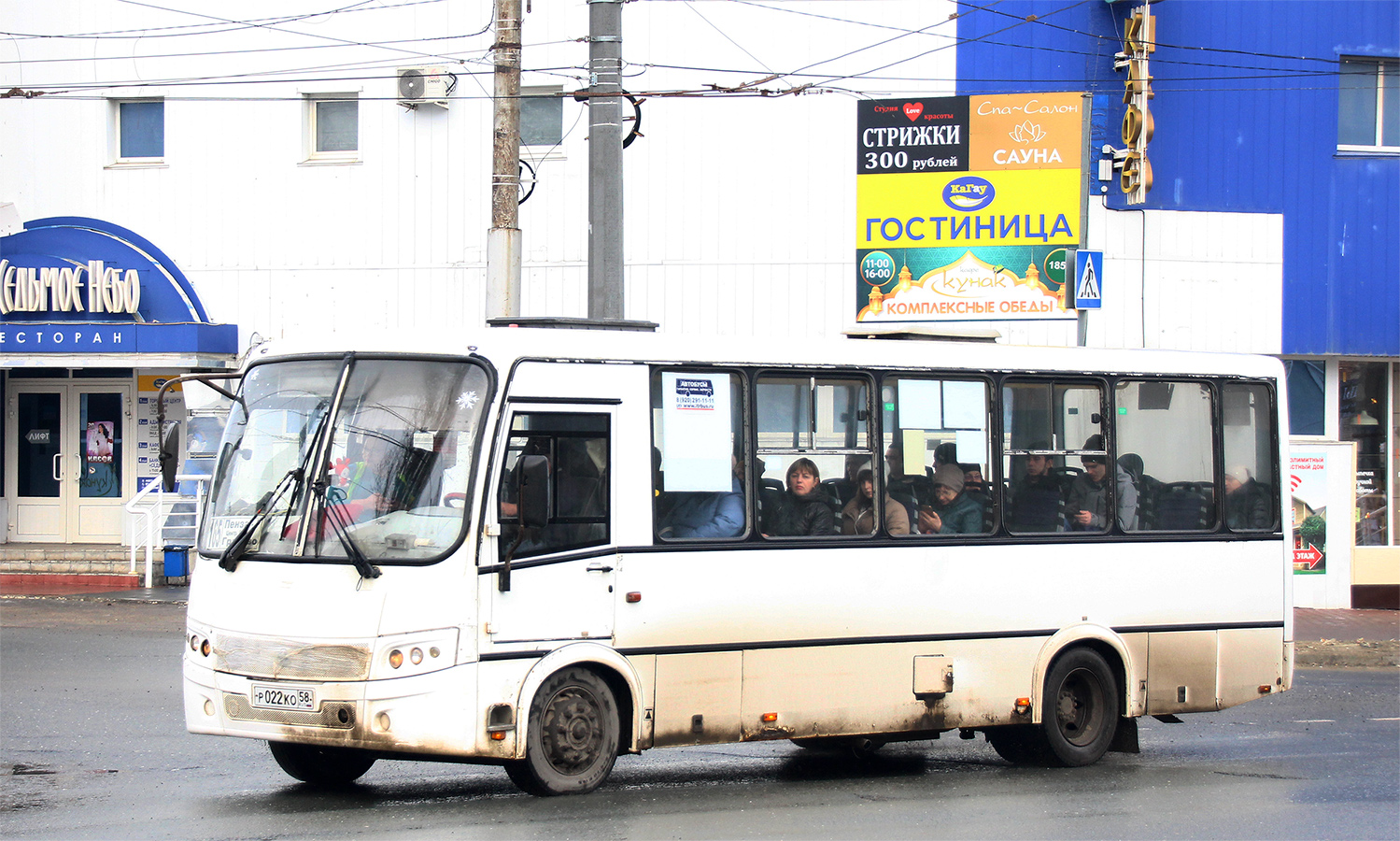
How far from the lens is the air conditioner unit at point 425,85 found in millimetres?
19953

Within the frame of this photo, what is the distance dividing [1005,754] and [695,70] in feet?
39.9

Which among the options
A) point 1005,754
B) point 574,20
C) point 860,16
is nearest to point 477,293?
point 574,20

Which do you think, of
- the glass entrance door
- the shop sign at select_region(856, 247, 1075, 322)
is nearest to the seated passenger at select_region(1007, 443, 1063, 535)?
the shop sign at select_region(856, 247, 1075, 322)

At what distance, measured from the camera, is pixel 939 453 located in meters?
9.36

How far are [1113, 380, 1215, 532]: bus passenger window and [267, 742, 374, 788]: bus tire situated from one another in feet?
17.8

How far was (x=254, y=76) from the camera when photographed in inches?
810

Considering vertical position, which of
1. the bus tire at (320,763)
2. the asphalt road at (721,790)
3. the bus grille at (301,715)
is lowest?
the asphalt road at (721,790)

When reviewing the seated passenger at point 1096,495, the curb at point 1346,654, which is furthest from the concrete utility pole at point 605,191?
the curb at point 1346,654

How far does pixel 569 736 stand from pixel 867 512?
2.39m

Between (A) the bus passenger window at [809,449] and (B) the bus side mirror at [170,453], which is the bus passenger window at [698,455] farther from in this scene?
(B) the bus side mirror at [170,453]

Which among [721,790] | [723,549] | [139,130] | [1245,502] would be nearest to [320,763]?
[721,790]

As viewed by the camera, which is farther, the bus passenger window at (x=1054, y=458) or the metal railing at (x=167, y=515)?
the metal railing at (x=167, y=515)

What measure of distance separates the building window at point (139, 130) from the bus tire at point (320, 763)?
14909 millimetres

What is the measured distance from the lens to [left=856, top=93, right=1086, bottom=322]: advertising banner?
19.5 meters
